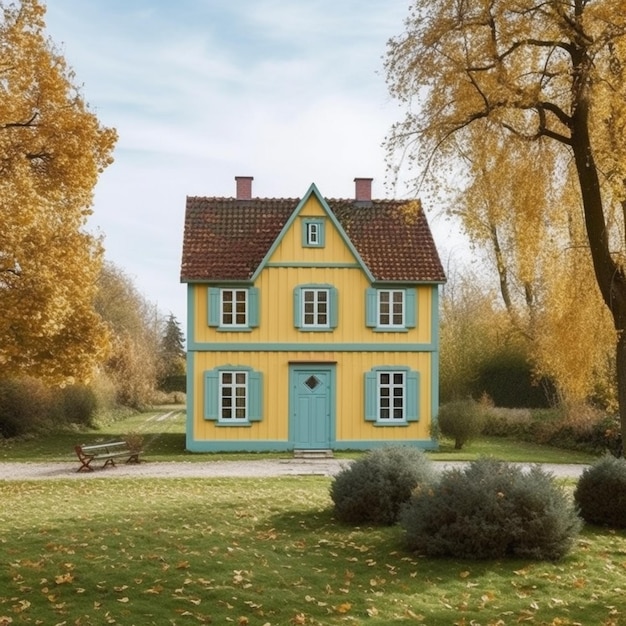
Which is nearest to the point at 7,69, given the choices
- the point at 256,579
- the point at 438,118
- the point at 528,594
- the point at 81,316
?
the point at 81,316

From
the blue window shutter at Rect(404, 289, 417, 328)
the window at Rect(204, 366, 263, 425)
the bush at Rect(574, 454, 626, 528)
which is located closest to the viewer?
the bush at Rect(574, 454, 626, 528)

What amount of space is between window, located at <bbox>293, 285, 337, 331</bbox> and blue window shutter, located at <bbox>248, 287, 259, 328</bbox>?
1.29m

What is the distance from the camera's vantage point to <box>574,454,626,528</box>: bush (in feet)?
49.3

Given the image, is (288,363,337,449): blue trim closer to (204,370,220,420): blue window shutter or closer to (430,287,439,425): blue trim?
(204,370,220,420): blue window shutter

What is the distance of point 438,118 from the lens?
14.9 meters

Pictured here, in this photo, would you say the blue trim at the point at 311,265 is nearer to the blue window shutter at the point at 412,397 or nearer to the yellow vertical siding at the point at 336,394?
the yellow vertical siding at the point at 336,394

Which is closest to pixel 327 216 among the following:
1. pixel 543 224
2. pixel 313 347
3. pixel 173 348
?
pixel 313 347

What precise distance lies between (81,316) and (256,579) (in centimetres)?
1490

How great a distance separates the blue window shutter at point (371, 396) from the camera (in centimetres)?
3169

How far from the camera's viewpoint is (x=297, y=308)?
31.8 metres

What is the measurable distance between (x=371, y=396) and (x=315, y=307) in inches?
140

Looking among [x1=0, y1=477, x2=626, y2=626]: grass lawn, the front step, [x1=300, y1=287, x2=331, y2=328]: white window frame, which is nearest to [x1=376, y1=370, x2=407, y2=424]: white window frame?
the front step

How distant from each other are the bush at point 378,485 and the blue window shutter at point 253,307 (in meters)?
16.4

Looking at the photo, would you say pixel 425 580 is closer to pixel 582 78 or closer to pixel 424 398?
pixel 582 78
